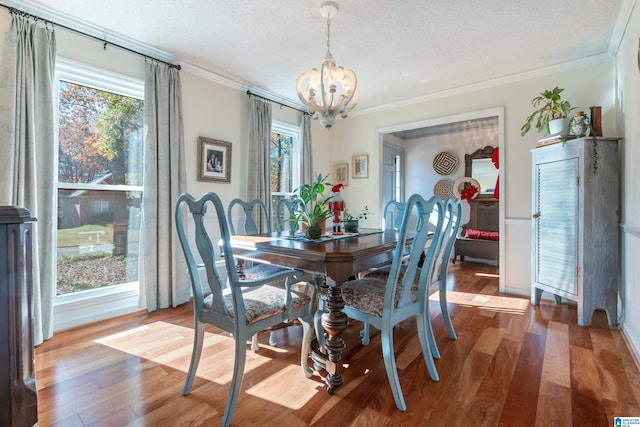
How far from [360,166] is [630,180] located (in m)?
3.05

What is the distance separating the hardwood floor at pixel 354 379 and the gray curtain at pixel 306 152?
2.46 meters

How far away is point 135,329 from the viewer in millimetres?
2475

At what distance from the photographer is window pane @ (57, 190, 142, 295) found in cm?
257

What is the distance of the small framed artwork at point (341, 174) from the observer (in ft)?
16.2

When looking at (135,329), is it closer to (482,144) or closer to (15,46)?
(15,46)

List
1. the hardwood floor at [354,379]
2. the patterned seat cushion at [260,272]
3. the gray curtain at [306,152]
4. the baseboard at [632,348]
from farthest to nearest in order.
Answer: the gray curtain at [306,152]
the patterned seat cushion at [260,272]
the baseboard at [632,348]
the hardwood floor at [354,379]

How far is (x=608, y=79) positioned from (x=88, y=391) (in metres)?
4.83

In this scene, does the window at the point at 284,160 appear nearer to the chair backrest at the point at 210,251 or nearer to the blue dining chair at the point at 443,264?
the blue dining chair at the point at 443,264

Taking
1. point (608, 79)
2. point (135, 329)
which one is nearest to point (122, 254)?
point (135, 329)

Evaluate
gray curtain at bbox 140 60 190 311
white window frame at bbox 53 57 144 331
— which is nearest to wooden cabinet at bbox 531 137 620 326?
gray curtain at bbox 140 60 190 311

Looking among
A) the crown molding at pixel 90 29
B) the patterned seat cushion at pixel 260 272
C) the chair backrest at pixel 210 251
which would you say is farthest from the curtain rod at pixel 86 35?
the patterned seat cushion at pixel 260 272

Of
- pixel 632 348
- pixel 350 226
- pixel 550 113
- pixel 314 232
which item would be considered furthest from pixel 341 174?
pixel 632 348

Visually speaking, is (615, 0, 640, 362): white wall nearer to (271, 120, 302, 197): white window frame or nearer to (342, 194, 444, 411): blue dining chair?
(342, 194, 444, 411): blue dining chair

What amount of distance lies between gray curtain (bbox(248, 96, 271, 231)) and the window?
0.31 meters
